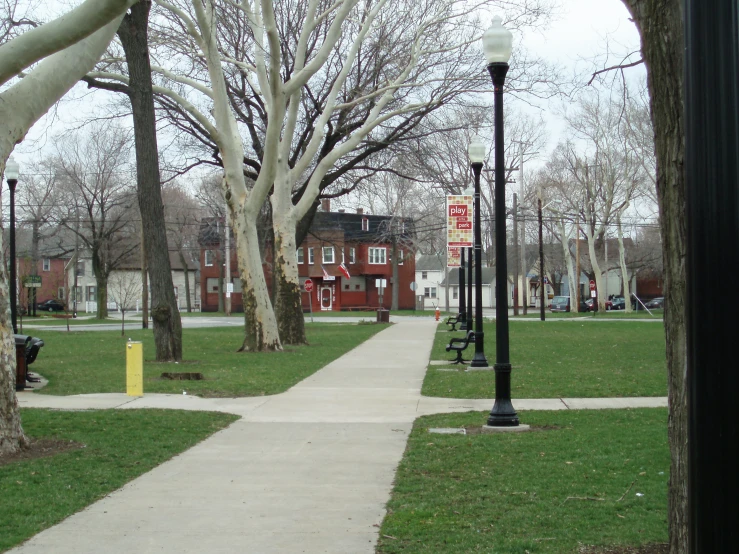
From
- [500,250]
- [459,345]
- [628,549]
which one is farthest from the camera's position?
[459,345]

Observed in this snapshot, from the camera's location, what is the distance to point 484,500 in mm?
6793

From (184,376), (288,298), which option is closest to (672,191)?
(184,376)

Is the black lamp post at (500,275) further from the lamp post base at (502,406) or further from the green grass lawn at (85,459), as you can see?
the green grass lawn at (85,459)

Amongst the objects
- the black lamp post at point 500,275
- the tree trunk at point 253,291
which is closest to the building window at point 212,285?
the tree trunk at point 253,291

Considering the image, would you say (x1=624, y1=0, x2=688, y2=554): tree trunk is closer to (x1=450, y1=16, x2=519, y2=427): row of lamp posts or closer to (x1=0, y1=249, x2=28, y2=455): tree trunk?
(x1=450, y1=16, x2=519, y2=427): row of lamp posts

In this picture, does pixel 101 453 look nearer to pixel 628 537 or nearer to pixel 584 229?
pixel 628 537

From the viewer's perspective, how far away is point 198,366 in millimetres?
19828

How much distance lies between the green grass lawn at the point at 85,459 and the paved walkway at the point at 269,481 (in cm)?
19

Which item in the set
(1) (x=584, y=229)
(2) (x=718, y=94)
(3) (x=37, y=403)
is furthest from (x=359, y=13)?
(1) (x=584, y=229)

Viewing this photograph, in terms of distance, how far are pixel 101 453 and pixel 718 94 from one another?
26.4ft

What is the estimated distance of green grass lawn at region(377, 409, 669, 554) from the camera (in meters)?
5.68

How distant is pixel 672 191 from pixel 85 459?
643 cm

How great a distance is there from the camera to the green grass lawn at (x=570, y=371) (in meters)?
14.4

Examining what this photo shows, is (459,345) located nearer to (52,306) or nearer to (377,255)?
(377,255)
